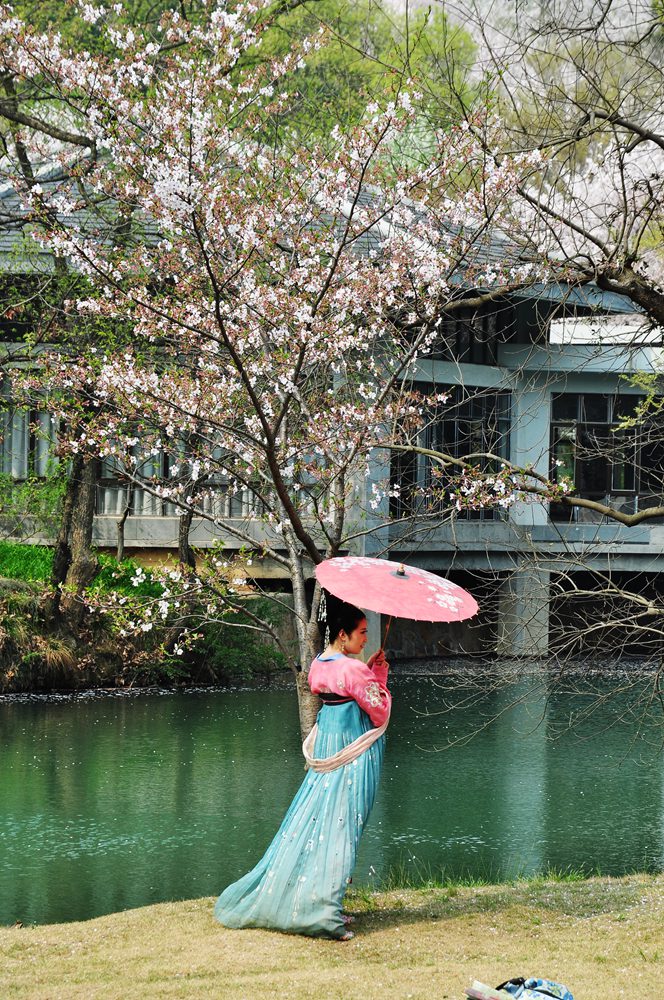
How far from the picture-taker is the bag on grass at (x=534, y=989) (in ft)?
13.4

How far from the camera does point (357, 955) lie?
5.44 meters

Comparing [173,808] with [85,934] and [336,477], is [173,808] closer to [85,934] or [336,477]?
[336,477]

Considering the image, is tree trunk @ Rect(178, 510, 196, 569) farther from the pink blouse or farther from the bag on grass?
the bag on grass

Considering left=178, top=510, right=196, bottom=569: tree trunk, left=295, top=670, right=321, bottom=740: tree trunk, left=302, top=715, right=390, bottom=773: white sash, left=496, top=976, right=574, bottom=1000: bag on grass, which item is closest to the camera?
left=496, top=976, right=574, bottom=1000: bag on grass

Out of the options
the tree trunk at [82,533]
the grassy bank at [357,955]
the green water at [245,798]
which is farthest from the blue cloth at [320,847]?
the tree trunk at [82,533]

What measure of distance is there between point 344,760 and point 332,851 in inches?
16.9

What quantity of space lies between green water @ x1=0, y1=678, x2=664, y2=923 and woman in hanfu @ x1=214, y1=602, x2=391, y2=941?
186cm

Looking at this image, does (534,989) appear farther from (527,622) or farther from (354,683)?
(527,622)

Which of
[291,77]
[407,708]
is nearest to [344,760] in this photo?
[407,708]

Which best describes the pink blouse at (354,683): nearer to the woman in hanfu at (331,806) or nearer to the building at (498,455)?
the woman in hanfu at (331,806)

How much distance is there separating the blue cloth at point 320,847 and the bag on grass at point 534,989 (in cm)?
163

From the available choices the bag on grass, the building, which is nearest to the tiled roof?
the building

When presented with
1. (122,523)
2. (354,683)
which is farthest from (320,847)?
(122,523)

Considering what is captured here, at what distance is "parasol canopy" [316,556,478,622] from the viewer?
17.8 feet
